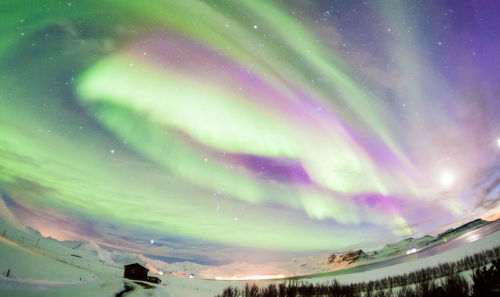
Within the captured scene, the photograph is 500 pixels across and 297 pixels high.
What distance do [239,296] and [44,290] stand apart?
1363 inches

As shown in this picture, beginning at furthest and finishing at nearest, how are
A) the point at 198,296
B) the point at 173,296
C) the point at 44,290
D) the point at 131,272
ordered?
the point at 131,272 < the point at 198,296 < the point at 173,296 < the point at 44,290

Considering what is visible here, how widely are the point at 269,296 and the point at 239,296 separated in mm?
10841

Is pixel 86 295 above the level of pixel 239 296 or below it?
above

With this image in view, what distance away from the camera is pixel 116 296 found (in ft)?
125

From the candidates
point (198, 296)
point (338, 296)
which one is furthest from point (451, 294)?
point (198, 296)

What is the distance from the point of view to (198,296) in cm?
6906

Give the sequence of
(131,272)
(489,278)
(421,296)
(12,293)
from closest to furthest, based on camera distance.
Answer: (489,278), (421,296), (12,293), (131,272)

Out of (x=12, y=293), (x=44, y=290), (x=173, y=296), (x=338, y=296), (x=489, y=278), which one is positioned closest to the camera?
(x=489, y=278)

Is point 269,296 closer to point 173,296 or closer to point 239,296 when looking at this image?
point 239,296

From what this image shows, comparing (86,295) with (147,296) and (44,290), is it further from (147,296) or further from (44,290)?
(147,296)

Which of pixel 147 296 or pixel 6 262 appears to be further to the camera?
pixel 6 262

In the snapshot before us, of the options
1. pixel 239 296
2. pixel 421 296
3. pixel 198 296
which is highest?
pixel 421 296

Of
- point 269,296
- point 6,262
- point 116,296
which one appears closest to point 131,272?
point 6,262

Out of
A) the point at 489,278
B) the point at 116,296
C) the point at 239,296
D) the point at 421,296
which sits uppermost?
the point at 489,278
